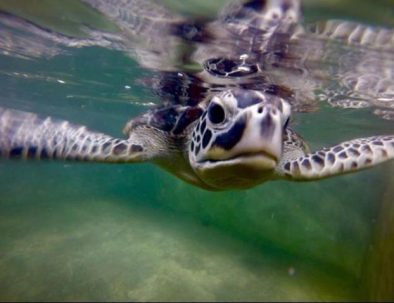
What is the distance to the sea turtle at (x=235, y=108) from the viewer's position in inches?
130

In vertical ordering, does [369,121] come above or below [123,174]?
above

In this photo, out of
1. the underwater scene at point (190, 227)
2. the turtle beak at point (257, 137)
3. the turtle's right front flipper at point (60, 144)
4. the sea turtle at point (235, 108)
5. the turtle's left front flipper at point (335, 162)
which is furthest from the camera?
the underwater scene at point (190, 227)

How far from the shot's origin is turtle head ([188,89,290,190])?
3.07 m

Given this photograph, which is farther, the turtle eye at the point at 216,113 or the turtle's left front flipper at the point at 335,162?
the turtle's left front flipper at the point at 335,162

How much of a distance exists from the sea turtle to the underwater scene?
1.04 feet

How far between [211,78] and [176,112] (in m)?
1.33

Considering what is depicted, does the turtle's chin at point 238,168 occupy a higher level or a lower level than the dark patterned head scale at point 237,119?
lower

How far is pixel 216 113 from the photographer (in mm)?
3629

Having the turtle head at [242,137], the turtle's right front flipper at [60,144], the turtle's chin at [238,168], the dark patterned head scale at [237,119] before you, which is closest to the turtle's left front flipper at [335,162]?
the turtle's chin at [238,168]

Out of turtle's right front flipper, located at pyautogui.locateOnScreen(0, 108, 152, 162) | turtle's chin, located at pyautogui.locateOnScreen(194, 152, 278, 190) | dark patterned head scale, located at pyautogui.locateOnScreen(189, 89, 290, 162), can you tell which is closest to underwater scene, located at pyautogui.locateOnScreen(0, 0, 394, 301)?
turtle's right front flipper, located at pyautogui.locateOnScreen(0, 108, 152, 162)

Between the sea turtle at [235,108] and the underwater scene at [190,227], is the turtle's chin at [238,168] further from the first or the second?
the underwater scene at [190,227]

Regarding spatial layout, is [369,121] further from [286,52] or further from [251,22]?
[251,22]

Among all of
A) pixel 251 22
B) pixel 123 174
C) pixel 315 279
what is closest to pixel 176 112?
pixel 251 22

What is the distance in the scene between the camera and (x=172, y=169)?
6098 millimetres
